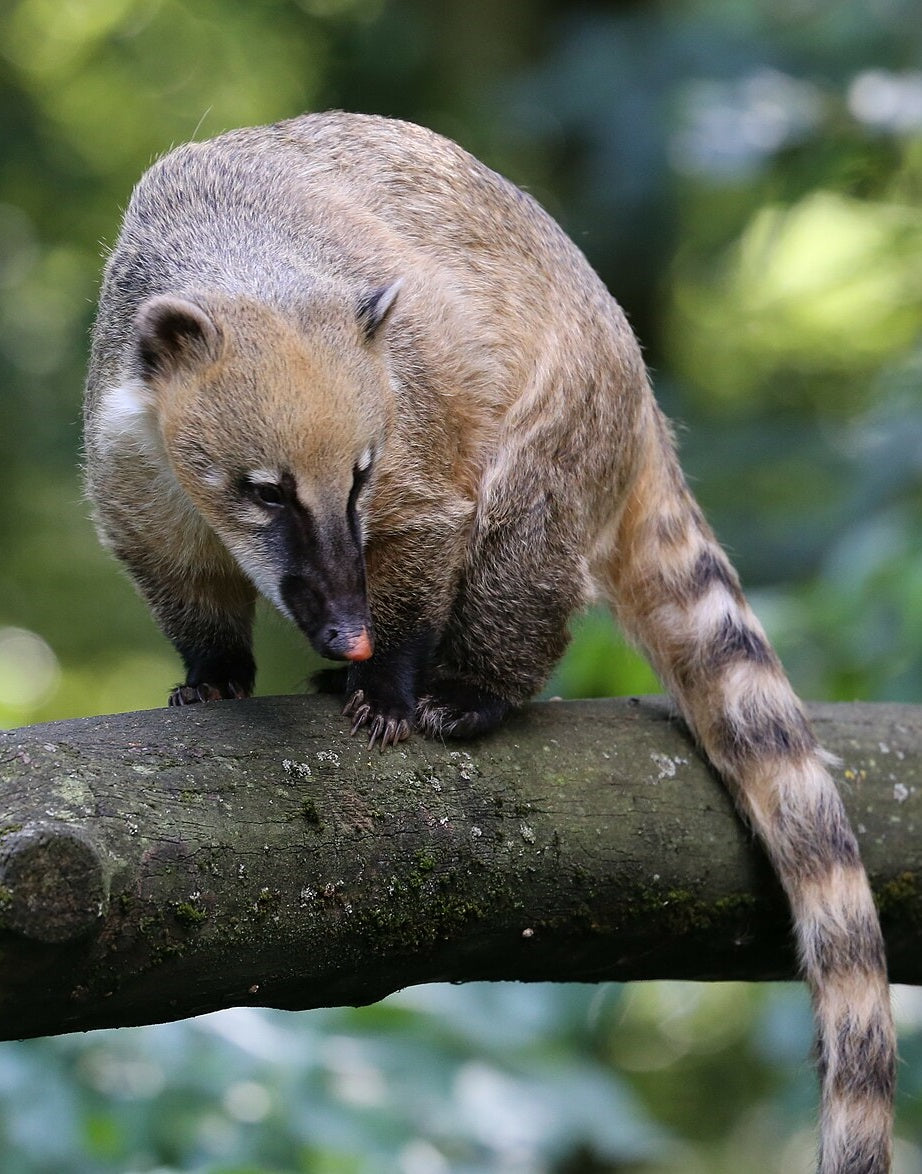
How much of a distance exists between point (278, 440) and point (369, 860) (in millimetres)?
1127

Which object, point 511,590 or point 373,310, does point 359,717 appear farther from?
point 373,310

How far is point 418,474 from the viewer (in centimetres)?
397

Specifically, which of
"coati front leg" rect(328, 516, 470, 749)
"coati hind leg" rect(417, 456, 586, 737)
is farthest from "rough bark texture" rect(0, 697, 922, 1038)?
"coati front leg" rect(328, 516, 470, 749)

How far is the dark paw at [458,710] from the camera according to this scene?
3775 millimetres

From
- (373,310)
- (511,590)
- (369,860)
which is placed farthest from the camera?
(511,590)

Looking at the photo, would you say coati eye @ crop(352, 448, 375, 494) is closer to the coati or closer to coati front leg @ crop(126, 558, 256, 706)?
the coati

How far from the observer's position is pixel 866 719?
14.9 ft

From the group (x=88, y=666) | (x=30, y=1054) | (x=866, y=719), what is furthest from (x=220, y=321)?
(x=88, y=666)

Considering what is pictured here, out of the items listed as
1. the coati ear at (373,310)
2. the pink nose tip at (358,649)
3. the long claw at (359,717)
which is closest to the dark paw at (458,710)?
the long claw at (359,717)

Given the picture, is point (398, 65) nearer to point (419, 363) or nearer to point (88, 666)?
point (88, 666)

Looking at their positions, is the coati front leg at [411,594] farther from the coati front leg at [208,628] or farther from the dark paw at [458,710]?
the coati front leg at [208,628]

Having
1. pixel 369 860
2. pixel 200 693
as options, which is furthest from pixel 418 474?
pixel 369 860

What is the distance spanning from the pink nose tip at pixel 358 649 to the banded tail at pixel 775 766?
1.33 m

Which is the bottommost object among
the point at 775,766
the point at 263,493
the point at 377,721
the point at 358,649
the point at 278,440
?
the point at 775,766
